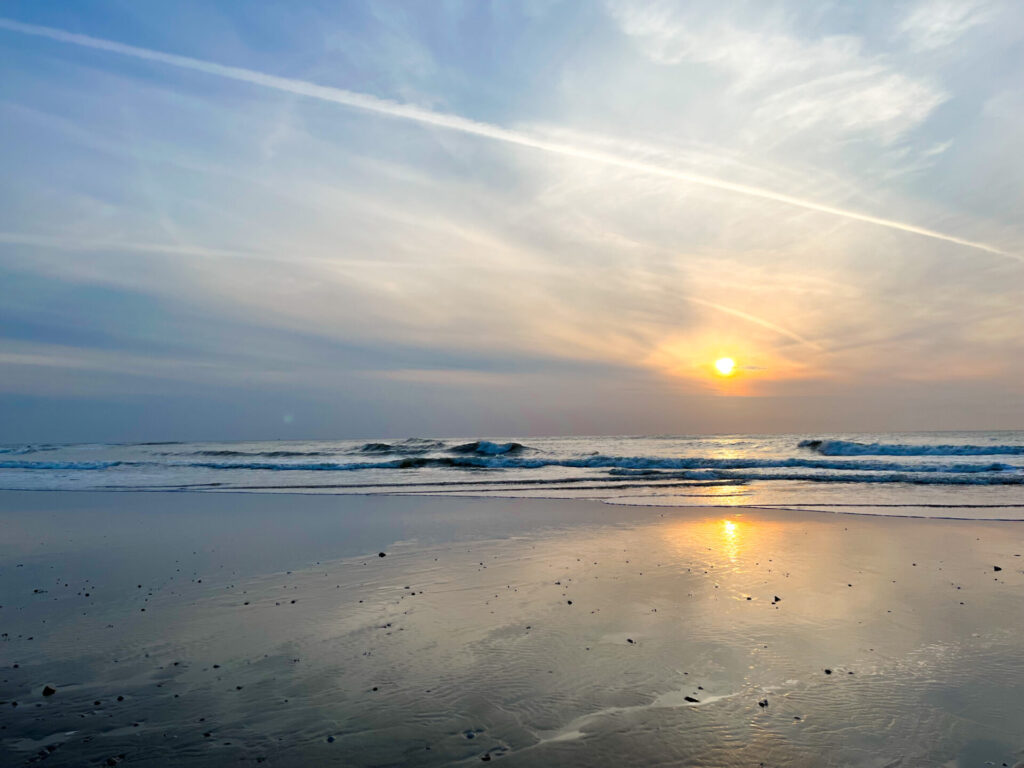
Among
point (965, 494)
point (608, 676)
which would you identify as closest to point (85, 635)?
point (608, 676)

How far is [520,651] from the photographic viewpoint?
675 cm

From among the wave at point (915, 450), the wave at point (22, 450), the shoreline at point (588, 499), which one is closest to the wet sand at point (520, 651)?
the shoreline at point (588, 499)

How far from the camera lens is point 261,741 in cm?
490

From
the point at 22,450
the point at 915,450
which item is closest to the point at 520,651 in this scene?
the point at 915,450

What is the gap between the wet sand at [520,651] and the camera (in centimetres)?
486

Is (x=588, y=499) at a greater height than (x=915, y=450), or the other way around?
(x=915, y=450)

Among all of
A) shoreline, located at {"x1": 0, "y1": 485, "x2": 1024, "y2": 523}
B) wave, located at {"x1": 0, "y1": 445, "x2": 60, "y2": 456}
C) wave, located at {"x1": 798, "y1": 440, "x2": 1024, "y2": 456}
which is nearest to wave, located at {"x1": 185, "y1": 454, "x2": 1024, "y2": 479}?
wave, located at {"x1": 798, "y1": 440, "x2": 1024, "y2": 456}

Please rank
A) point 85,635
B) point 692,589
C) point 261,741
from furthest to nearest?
point 692,589 < point 85,635 < point 261,741

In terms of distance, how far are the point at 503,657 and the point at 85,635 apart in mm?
5299

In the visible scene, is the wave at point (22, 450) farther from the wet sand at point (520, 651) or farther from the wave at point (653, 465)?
the wet sand at point (520, 651)

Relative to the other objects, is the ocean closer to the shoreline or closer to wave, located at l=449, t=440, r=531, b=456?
the shoreline

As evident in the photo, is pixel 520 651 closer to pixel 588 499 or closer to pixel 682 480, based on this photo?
pixel 588 499

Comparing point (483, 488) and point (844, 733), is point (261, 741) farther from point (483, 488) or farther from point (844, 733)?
point (483, 488)

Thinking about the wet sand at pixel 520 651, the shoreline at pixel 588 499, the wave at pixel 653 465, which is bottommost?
the wet sand at pixel 520 651
